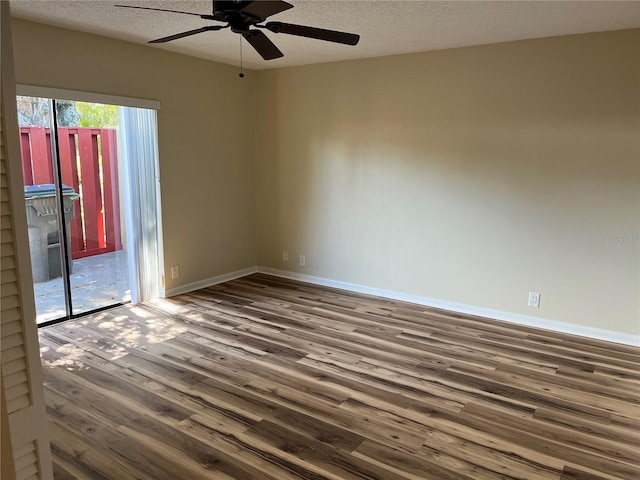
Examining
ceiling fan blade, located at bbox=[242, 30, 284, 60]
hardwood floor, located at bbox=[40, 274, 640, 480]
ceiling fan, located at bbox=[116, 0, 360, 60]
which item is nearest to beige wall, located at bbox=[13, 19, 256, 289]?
hardwood floor, located at bbox=[40, 274, 640, 480]

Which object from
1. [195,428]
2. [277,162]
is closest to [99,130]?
[277,162]

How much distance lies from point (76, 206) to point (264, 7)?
307 cm

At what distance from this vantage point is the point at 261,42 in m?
2.73

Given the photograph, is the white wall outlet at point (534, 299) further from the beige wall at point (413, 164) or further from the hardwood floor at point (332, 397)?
the hardwood floor at point (332, 397)

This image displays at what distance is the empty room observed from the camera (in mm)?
2678

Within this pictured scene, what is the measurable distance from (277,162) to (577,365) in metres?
3.79

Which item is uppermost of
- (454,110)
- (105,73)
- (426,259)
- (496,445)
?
(105,73)

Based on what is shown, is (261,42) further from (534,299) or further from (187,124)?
(534,299)

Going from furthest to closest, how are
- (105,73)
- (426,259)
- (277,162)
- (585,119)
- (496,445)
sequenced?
(277,162)
(426,259)
(105,73)
(585,119)
(496,445)

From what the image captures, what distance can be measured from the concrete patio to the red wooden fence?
0.11 meters

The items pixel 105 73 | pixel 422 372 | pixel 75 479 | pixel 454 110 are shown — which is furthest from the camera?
pixel 454 110

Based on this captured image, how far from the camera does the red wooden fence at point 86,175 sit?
13.3 feet

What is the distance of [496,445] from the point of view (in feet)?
8.50

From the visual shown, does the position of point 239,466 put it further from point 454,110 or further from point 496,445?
point 454,110
